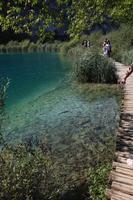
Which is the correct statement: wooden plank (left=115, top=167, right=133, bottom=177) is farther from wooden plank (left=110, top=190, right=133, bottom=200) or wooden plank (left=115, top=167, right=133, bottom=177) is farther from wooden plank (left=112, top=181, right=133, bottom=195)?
wooden plank (left=110, top=190, right=133, bottom=200)

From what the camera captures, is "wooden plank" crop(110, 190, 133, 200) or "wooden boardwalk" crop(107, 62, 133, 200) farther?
"wooden boardwalk" crop(107, 62, 133, 200)

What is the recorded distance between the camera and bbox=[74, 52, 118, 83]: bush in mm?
24484

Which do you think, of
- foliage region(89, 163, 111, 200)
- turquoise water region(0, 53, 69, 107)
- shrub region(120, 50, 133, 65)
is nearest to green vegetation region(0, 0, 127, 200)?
foliage region(89, 163, 111, 200)

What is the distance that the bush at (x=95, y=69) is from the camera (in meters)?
24.5

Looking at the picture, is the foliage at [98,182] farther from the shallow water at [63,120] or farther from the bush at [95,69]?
the bush at [95,69]

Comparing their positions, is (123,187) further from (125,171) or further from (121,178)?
(125,171)

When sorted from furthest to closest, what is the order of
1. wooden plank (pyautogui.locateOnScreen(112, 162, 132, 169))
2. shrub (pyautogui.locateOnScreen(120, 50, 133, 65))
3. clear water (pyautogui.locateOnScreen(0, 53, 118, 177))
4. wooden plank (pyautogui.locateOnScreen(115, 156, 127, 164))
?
1. shrub (pyautogui.locateOnScreen(120, 50, 133, 65))
2. clear water (pyautogui.locateOnScreen(0, 53, 118, 177))
3. wooden plank (pyautogui.locateOnScreen(115, 156, 127, 164))
4. wooden plank (pyautogui.locateOnScreen(112, 162, 132, 169))

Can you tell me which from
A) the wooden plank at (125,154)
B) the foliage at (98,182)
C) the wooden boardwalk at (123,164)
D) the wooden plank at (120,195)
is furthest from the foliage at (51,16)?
the wooden plank at (120,195)

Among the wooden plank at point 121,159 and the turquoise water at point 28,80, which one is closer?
the wooden plank at point 121,159

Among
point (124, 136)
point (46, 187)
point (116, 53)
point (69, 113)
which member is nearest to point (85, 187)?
point (46, 187)

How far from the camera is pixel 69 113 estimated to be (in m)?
17.2

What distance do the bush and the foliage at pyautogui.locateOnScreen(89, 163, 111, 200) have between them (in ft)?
48.3

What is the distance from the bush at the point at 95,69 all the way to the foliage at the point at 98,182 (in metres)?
14.7

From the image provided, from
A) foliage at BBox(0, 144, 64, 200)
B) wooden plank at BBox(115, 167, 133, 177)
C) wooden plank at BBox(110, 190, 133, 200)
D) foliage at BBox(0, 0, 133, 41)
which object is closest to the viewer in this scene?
wooden plank at BBox(110, 190, 133, 200)
